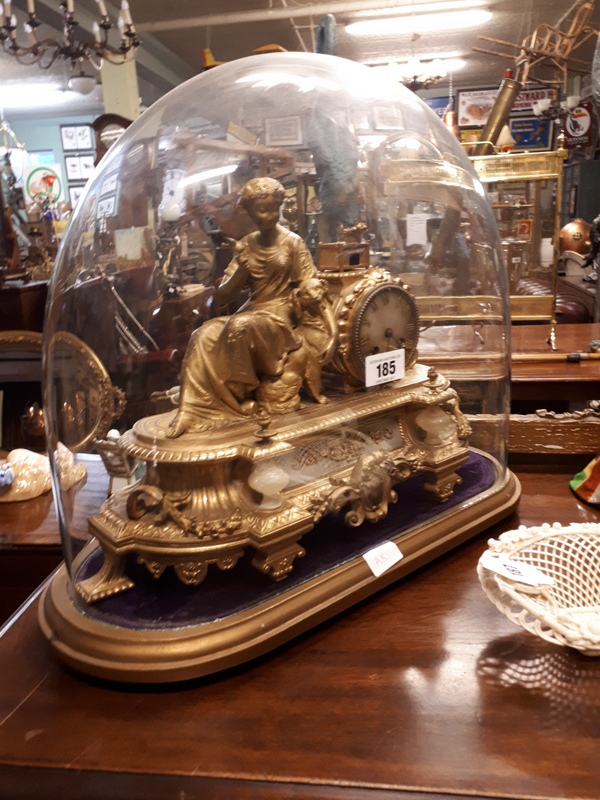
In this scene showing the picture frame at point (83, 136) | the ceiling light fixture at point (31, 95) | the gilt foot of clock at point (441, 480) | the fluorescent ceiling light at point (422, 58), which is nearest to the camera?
the gilt foot of clock at point (441, 480)

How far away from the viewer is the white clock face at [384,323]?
105cm

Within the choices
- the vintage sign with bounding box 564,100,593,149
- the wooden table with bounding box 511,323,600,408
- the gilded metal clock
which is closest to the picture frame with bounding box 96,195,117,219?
the gilded metal clock

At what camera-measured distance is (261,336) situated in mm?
960

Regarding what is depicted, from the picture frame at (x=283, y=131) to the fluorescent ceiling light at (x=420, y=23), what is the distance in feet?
8.03

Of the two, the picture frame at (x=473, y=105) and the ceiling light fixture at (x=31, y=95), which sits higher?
the ceiling light fixture at (x=31, y=95)

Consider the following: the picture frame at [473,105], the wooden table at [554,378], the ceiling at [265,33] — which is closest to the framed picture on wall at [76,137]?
the ceiling at [265,33]

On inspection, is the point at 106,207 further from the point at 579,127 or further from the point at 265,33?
the point at 579,127

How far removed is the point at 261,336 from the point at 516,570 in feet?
1.63

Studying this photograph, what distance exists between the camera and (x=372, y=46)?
345cm

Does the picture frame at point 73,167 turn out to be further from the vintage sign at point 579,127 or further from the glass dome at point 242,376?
the glass dome at point 242,376

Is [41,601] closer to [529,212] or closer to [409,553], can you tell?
[409,553]

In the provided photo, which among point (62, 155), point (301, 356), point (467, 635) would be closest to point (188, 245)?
point (301, 356)

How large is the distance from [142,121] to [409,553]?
0.83 metres

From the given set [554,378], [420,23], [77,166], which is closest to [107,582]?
[554,378]
